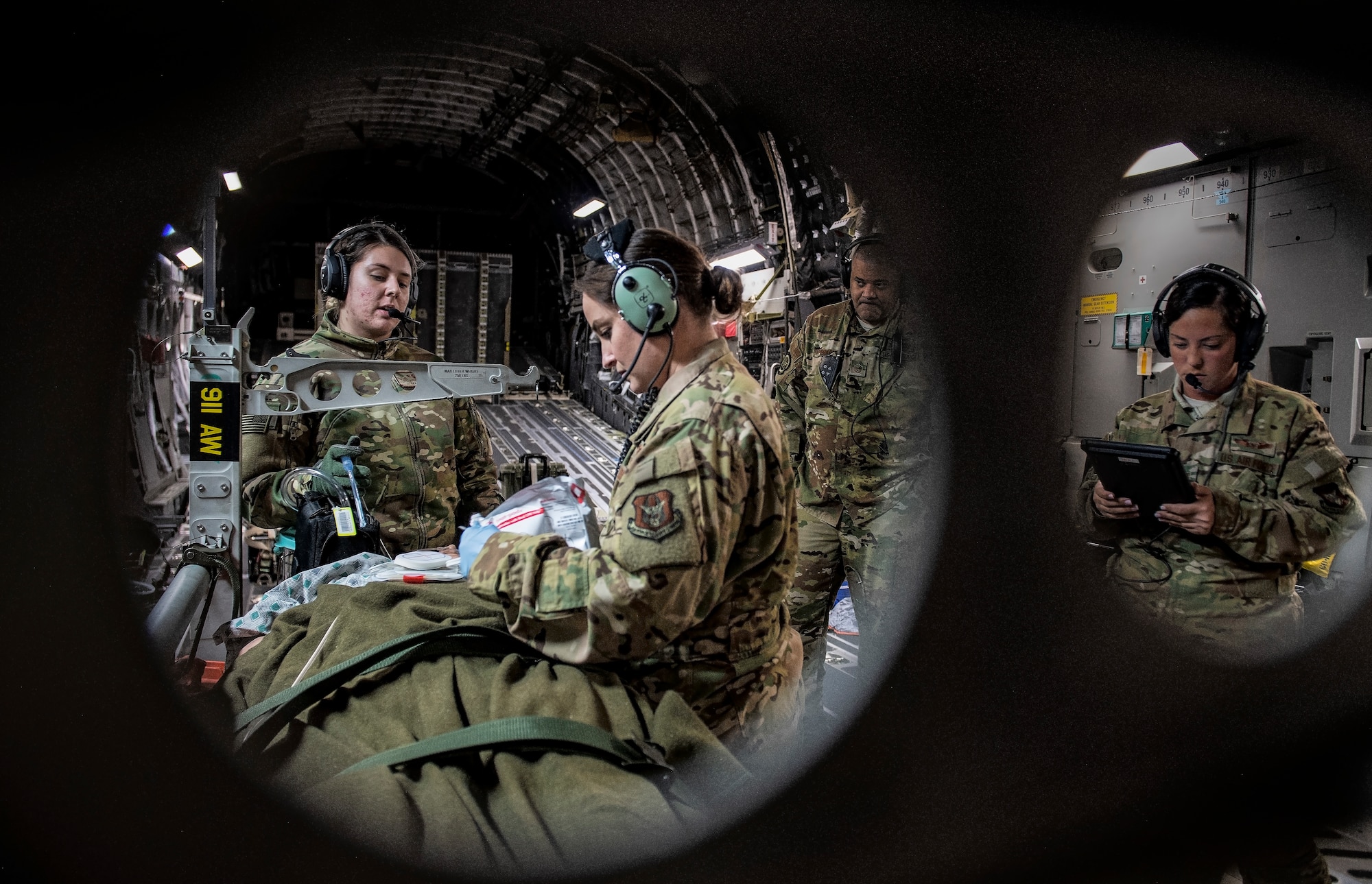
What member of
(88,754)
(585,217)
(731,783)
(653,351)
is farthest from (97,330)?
(585,217)

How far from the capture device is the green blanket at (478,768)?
0.98 meters

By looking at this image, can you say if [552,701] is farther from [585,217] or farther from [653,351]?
[585,217]

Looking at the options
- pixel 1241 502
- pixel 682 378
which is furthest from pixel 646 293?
pixel 1241 502

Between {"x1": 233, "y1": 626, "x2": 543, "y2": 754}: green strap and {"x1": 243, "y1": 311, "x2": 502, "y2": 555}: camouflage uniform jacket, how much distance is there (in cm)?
104

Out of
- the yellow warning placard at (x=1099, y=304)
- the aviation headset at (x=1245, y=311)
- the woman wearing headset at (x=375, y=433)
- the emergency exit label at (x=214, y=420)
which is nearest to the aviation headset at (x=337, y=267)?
the woman wearing headset at (x=375, y=433)

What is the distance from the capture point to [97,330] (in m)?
0.81

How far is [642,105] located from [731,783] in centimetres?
151

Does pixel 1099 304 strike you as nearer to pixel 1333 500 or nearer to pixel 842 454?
pixel 1333 500

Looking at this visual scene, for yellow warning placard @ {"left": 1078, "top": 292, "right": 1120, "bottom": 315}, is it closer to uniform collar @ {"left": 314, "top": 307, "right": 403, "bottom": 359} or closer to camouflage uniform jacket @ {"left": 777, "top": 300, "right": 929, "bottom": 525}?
camouflage uniform jacket @ {"left": 777, "top": 300, "right": 929, "bottom": 525}

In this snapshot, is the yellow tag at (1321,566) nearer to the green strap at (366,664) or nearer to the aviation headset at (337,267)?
the green strap at (366,664)

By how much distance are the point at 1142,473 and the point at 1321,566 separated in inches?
23.8

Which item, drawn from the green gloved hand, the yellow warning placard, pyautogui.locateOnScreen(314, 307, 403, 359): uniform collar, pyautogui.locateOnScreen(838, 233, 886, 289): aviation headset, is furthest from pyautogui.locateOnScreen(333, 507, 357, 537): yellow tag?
the yellow warning placard

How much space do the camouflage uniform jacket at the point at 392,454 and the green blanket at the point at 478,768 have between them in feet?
3.07

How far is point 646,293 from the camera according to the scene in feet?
4.58
